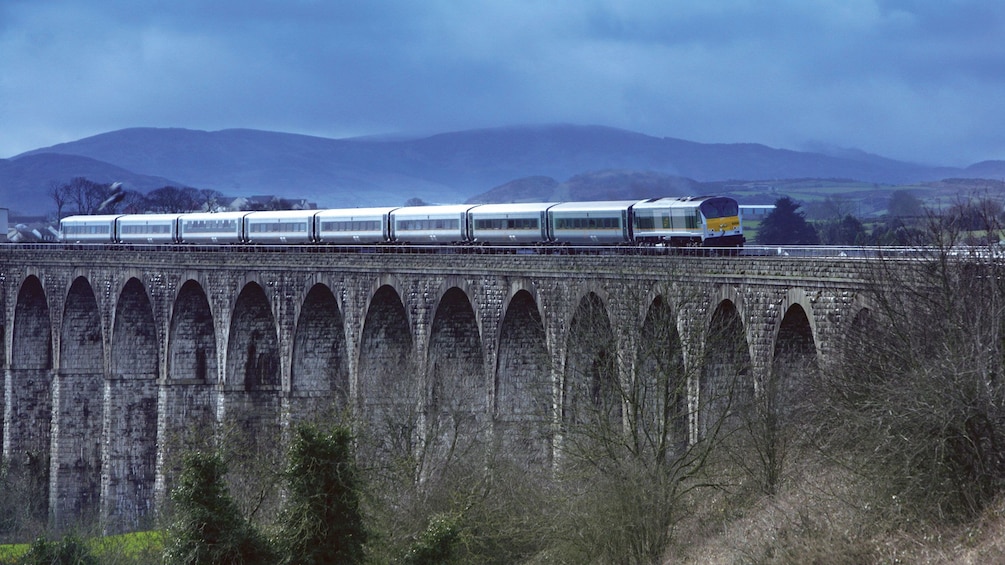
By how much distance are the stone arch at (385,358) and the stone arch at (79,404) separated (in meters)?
22.6

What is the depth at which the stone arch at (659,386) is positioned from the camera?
37.5 metres

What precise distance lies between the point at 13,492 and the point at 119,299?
10.7m

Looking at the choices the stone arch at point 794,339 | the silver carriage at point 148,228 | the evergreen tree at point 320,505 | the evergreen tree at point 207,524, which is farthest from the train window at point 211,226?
the evergreen tree at point 207,524

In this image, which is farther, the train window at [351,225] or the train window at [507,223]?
the train window at [351,225]

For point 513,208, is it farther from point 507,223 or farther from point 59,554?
point 59,554

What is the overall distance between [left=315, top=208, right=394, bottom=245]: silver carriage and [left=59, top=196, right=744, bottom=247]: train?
0.16 feet

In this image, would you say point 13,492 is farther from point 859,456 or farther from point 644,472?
point 859,456

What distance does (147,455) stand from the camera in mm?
73875

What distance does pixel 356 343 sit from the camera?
60.0 metres

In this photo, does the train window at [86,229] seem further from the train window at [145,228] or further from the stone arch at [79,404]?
the stone arch at [79,404]

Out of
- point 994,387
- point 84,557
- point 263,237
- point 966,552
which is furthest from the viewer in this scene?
point 263,237

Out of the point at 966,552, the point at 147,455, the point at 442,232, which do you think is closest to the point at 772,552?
the point at 966,552

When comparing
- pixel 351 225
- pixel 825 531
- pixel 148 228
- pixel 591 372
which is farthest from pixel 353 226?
pixel 825 531

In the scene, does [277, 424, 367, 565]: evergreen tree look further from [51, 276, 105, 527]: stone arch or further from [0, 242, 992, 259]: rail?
[51, 276, 105, 527]: stone arch
